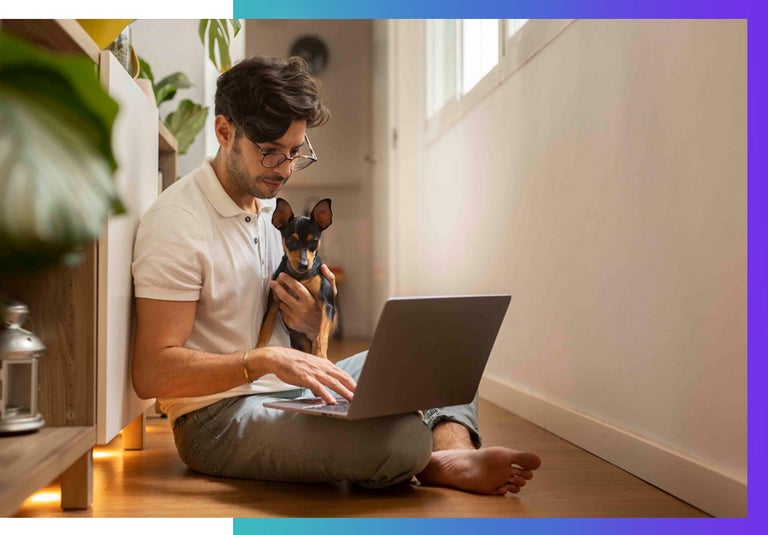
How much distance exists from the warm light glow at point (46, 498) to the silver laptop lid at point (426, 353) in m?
0.52

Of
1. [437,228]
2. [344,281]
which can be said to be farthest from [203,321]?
[344,281]

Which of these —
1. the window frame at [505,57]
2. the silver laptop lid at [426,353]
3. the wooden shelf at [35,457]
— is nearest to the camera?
the wooden shelf at [35,457]

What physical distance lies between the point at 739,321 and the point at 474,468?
495 mm

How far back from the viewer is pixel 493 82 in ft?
9.29

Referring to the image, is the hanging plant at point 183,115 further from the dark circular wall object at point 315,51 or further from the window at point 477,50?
the dark circular wall object at point 315,51

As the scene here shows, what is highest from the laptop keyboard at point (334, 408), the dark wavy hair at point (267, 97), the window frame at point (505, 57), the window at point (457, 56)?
the window at point (457, 56)

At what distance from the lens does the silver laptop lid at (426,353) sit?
1.24m

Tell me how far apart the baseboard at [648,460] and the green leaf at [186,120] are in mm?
1349

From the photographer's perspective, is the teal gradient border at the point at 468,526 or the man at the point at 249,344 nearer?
the teal gradient border at the point at 468,526

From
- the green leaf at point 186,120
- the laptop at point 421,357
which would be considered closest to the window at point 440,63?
the green leaf at point 186,120

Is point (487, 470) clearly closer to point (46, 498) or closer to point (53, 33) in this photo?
point (46, 498)

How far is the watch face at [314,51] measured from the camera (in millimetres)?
5863

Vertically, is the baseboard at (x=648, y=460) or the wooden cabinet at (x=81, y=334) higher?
the wooden cabinet at (x=81, y=334)

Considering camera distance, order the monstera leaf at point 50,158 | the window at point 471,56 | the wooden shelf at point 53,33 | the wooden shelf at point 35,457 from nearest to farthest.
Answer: the monstera leaf at point 50,158, the wooden shelf at point 35,457, the wooden shelf at point 53,33, the window at point 471,56
